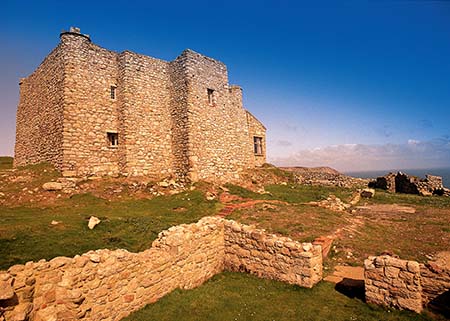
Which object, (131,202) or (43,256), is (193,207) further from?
(43,256)

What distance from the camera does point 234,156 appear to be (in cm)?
2617

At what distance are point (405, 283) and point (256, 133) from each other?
26285 mm

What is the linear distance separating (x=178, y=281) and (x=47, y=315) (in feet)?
12.0

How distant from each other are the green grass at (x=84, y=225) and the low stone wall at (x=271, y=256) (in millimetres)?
3597

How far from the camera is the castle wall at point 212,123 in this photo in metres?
22.0

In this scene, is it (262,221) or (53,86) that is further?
(53,86)

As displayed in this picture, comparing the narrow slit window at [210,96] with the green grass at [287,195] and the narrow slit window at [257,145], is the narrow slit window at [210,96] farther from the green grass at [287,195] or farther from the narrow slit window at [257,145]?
the narrow slit window at [257,145]

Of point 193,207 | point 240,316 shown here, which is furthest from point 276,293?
point 193,207

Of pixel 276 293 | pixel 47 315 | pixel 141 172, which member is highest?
pixel 141 172

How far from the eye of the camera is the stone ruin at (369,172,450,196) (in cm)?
2736

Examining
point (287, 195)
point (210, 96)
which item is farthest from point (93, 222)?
point (210, 96)

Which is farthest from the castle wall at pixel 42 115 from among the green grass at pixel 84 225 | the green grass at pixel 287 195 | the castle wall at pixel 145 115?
the green grass at pixel 287 195

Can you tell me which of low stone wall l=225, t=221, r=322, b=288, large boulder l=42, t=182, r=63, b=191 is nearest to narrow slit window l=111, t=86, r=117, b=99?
large boulder l=42, t=182, r=63, b=191

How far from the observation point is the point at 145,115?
21406 mm
